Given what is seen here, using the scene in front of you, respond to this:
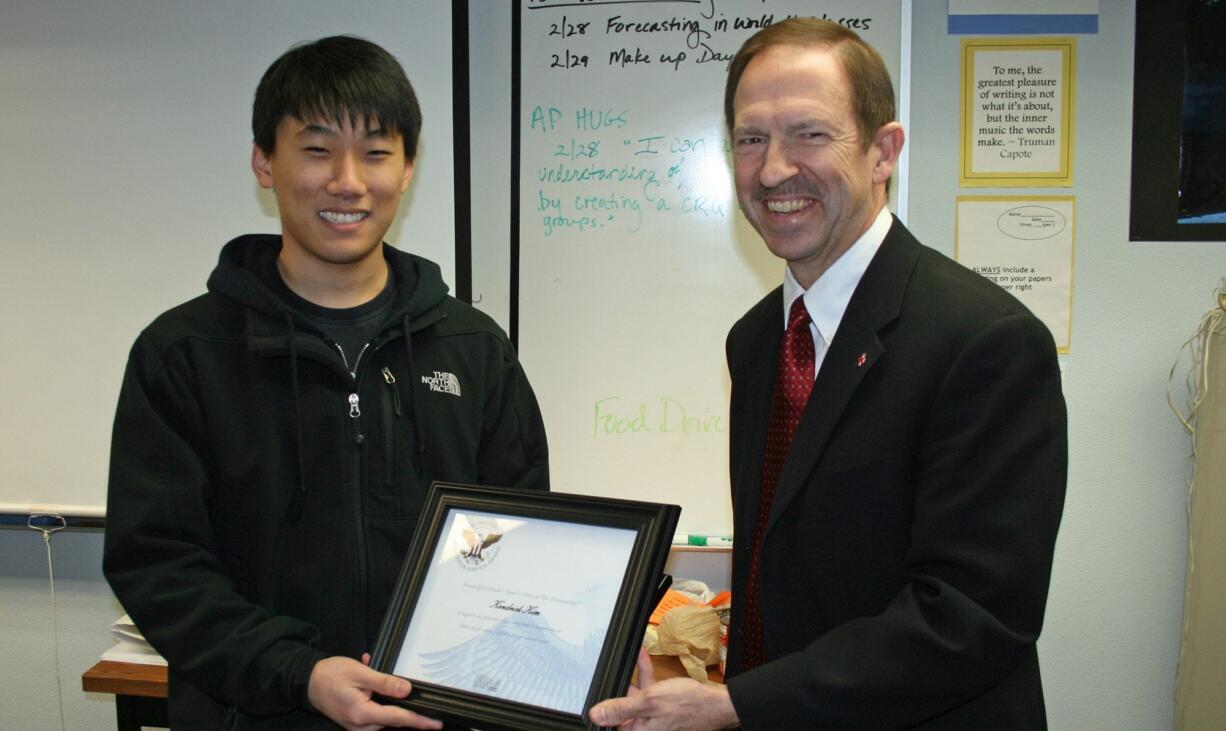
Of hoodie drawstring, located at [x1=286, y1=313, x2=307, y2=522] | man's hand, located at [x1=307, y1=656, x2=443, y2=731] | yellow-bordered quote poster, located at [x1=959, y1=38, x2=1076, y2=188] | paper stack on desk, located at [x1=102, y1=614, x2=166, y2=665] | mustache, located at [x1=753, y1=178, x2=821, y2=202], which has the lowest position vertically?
paper stack on desk, located at [x1=102, y1=614, x2=166, y2=665]

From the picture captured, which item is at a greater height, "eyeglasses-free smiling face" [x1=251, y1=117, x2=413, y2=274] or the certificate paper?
"eyeglasses-free smiling face" [x1=251, y1=117, x2=413, y2=274]

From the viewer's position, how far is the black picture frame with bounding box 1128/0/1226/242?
9.35 ft

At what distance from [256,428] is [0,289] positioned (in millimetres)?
1830

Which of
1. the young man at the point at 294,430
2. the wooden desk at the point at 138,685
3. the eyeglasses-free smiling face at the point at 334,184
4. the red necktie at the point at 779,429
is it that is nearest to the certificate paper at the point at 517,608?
the young man at the point at 294,430

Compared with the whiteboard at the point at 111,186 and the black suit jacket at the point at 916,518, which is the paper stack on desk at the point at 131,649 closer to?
the whiteboard at the point at 111,186

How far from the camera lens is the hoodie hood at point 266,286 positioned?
1.64m

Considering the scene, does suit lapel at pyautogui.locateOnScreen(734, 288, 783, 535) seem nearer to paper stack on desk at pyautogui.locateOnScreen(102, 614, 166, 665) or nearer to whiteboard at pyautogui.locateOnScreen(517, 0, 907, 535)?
whiteboard at pyautogui.locateOnScreen(517, 0, 907, 535)

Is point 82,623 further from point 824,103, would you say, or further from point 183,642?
point 824,103

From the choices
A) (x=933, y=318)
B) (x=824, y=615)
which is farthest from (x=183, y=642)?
(x=933, y=318)

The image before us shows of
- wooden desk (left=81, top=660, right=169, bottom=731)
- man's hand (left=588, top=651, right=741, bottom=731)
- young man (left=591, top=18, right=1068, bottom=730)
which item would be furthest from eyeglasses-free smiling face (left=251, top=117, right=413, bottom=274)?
wooden desk (left=81, top=660, right=169, bottom=731)

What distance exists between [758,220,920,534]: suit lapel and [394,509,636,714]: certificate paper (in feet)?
0.92

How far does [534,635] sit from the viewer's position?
57.7 inches

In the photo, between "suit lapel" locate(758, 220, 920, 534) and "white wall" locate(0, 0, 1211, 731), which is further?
"white wall" locate(0, 0, 1211, 731)

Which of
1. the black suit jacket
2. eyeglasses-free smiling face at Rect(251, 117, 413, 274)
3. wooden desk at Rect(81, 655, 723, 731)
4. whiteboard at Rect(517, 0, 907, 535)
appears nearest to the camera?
the black suit jacket
